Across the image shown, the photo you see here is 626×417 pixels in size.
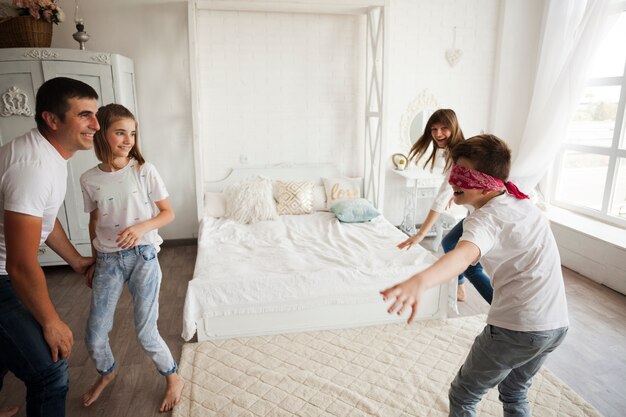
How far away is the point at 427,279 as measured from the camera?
43.0 inches

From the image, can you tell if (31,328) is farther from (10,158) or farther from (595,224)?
(595,224)

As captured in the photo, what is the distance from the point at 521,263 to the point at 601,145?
3.40 metres

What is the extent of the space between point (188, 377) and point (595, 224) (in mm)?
3678

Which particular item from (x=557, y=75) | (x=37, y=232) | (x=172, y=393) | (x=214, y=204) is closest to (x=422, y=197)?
(x=557, y=75)

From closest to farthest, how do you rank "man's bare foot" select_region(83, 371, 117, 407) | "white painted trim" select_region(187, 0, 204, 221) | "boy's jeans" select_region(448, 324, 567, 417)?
"boy's jeans" select_region(448, 324, 567, 417) < "man's bare foot" select_region(83, 371, 117, 407) < "white painted trim" select_region(187, 0, 204, 221)

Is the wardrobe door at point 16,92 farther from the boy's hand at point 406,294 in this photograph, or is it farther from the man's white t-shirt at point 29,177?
the boy's hand at point 406,294

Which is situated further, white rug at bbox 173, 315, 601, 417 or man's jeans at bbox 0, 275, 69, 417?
white rug at bbox 173, 315, 601, 417

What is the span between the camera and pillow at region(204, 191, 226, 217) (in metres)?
3.67

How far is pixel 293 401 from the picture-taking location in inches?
77.9

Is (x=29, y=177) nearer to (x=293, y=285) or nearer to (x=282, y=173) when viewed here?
(x=293, y=285)

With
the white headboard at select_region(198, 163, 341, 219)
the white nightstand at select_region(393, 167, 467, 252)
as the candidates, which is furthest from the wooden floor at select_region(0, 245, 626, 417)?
the white headboard at select_region(198, 163, 341, 219)

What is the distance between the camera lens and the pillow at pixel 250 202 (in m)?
3.51

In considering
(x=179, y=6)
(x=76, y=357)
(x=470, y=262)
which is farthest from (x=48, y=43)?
(x=470, y=262)

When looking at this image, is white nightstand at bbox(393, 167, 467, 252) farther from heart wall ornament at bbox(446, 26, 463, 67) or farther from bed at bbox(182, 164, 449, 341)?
heart wall ornament at bbox(446, 26, 463, 67)
